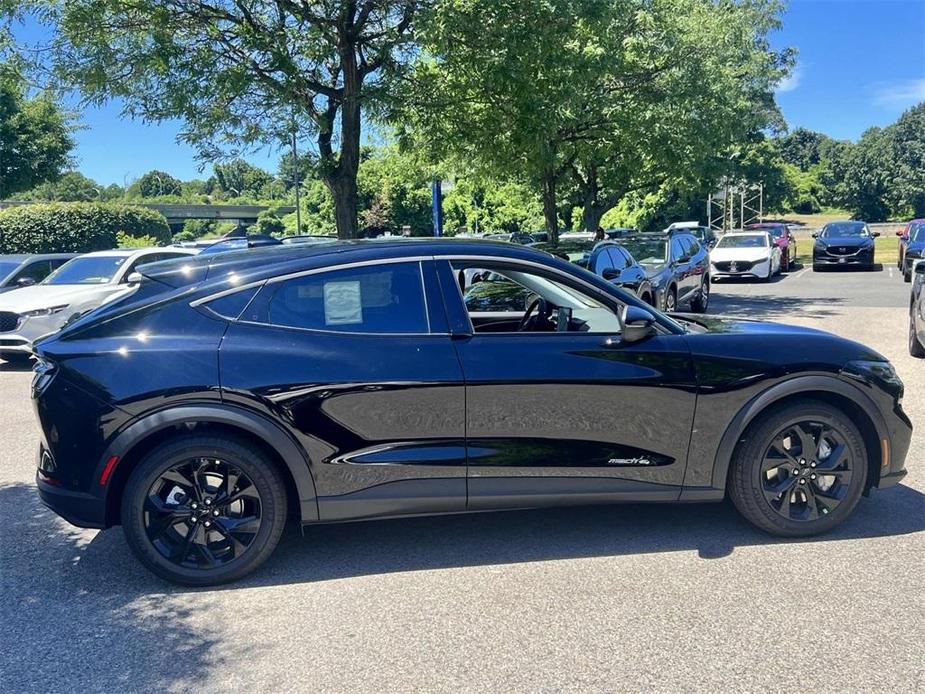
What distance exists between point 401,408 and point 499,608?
106cm

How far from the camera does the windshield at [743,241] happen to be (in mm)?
24172

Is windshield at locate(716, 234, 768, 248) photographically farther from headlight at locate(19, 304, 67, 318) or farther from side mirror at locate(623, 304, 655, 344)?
side mirror at locate(623, 304, 655, 344)

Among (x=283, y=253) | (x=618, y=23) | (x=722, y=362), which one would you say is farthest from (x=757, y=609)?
(x=618, y=23)

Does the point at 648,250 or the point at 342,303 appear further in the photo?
the point at 648,250

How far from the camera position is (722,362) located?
416cm

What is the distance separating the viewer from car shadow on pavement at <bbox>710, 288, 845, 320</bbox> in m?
15.4

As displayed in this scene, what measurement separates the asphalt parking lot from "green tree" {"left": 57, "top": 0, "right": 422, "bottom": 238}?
7595 millimetres

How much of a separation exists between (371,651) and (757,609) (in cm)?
174

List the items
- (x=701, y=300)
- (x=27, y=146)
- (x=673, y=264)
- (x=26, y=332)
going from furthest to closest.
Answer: (x=27, y=146)
(x=701, y=300)
(x=673, y=264)
(x=26, y=332)

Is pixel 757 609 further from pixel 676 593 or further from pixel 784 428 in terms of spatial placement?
pixel 784 428

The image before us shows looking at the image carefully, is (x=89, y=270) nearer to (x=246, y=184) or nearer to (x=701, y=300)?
(x=701, y=300)

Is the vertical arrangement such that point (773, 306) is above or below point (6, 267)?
below

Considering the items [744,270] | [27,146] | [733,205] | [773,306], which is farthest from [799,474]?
[733,205]

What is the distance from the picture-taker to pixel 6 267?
1318 cm
